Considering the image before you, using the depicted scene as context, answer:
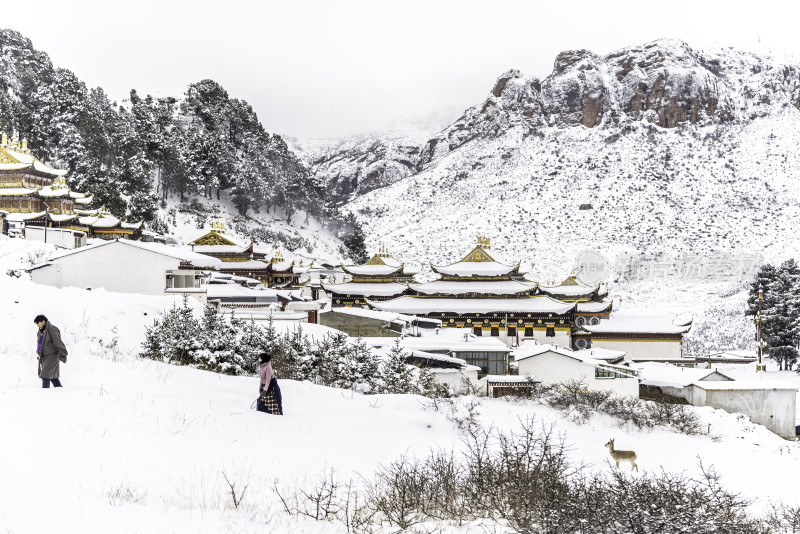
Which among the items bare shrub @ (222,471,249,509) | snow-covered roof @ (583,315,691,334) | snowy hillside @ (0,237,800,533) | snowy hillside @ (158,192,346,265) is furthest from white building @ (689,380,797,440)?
snowy hillside @ (158,192,346,265)

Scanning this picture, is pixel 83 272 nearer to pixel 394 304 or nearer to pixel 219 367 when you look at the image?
pixel 219 367

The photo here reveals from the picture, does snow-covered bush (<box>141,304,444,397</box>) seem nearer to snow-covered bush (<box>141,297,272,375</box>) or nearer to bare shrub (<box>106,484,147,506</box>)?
snow-covered bush (<box>141,297,272,375</box>)

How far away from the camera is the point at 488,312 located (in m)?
43.0

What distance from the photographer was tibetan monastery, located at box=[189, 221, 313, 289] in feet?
196

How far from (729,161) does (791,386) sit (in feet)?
337

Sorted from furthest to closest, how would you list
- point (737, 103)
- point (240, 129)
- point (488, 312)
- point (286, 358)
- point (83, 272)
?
1. point (737, 103)
2. point (240, 129)
3. point (488, 312)
4. point (83, 272)
5. point (286, 358)

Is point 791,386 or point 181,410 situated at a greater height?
point 181,410

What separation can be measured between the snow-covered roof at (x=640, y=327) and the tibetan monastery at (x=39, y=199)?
44.8m

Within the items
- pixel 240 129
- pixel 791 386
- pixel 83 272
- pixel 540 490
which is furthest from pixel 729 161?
pixel 540 490

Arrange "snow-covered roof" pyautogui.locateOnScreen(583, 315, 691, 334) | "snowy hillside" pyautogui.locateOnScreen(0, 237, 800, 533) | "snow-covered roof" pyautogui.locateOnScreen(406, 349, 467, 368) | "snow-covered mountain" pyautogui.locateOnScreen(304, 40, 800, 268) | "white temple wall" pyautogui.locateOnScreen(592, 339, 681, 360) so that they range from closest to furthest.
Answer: "snowy hillside" pyautogui.locateOnScreen(0, 237, 800, 533), "snow-covered roof" pyautogui.locateOnScreen(406, 349, 467, 368), "snow-covered roof" pyautogui.locateOnScreen(583, 315, 691, 334), "white temple wall" pyautogui.locateOnScreen(592, 339, 681, 360), "snow-covered mountain" pyautogui.locateOnScreen(304, 40, 800, 268)

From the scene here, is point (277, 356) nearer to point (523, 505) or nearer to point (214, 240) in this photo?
point (523, 505)

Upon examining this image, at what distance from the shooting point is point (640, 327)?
152ft

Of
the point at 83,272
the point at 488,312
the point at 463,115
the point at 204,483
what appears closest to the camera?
the point at 204,483

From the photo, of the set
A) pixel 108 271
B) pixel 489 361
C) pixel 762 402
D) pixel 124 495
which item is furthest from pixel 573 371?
pixel 124 495
